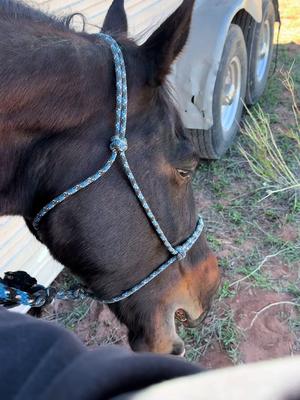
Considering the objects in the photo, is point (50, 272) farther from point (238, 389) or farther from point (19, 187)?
point (238, 389)

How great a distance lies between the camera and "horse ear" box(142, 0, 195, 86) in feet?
4.21

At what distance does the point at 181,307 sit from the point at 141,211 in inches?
20.8

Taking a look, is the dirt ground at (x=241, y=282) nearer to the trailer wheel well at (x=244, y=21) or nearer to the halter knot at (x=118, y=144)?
the trailer wheel well at (x=244, y=21)

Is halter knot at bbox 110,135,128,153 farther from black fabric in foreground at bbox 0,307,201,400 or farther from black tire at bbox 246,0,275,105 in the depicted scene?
black tire at bbox 246,0,275,105

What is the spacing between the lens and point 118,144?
4.35 feet

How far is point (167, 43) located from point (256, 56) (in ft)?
12.7

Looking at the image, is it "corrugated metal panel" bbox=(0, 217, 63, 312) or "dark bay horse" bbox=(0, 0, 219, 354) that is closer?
"dark bay horse" bbox=(0, 0, 219, 354)

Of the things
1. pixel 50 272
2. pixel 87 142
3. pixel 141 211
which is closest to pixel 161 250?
pixel 141 211

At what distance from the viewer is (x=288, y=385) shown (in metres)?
0.51

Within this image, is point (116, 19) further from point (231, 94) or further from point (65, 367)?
point (231, 94)

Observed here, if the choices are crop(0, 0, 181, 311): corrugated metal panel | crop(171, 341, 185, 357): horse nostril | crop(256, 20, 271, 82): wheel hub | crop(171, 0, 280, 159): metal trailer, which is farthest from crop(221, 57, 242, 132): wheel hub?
crop(171, 341, 185, 357): horse nostril

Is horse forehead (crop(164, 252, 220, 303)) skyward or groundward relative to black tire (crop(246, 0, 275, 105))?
skyward

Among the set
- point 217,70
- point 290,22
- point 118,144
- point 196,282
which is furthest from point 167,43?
point 290,22

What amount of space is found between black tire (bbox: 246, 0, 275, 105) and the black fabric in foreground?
4.50 meters
